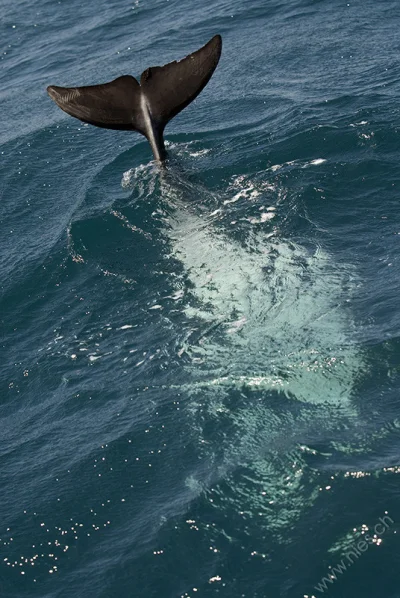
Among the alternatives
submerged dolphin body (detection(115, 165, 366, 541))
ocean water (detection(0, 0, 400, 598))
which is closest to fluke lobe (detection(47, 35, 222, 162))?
ocean water (detection(0, 0, 400, 598))

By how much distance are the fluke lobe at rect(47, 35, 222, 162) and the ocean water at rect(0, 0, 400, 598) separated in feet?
3.72

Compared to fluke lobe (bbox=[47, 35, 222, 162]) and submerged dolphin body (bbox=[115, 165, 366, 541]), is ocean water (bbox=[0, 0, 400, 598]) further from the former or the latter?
fluke lobe (bbox=[47, 35, 222, 162])

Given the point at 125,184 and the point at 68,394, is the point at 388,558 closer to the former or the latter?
the point at 68,394

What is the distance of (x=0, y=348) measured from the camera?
11984 mm

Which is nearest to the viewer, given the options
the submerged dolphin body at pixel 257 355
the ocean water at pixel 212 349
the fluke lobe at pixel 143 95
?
the ocean water at pixel 212 349

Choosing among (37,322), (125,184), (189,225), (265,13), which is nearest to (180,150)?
(125,184)

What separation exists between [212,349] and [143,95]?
15.1ft

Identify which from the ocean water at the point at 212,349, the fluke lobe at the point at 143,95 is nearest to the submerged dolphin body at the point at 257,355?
the ocean water at the point at 212,349

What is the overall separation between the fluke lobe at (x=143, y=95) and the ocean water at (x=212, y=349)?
113cm

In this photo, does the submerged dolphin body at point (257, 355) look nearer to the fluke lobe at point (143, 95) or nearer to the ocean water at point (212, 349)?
the ocean water at point (212, 349)

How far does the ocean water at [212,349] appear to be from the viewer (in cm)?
818

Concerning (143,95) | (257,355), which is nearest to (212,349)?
(257,355)

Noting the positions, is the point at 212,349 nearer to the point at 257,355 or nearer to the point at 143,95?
the point at 257,355

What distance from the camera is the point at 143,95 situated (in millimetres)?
13000
